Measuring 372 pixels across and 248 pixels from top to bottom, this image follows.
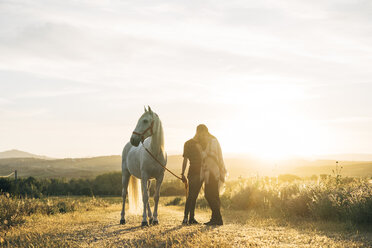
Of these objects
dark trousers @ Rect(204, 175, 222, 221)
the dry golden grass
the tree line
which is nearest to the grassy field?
the dry golden grass

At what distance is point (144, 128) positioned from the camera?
10227mm

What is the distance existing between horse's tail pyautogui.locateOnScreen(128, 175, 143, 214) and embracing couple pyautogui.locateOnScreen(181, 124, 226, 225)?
9.09 feet

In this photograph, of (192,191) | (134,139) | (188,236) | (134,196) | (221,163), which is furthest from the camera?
(134,196)

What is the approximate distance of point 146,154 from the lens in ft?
35.3

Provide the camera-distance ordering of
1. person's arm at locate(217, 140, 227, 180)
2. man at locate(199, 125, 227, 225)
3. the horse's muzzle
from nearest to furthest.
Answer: the horse's muzzle, man at locate(199, 125, 227, 225), person's arm at locate(217, 140, 227, 180)

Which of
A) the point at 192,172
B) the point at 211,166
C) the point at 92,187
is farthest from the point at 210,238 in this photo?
the point at 92,187

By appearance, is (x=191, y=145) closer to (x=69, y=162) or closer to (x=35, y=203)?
(x=35, y=203)

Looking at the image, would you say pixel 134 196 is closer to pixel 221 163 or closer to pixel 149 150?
pixel 149 150

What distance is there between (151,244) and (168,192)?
22642 millimetres

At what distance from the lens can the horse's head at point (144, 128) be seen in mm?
10070

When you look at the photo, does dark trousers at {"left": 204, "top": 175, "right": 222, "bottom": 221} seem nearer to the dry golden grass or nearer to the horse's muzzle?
the dry golden grass

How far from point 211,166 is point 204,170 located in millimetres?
233

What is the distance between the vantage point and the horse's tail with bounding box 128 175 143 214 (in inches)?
510

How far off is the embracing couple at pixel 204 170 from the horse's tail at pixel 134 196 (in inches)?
109
